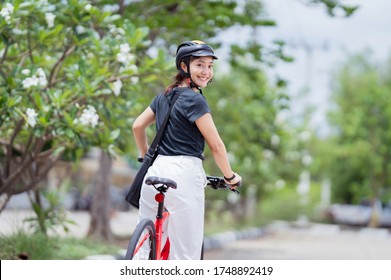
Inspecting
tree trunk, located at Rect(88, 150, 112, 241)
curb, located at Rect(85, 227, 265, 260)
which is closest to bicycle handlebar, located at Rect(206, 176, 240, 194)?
curb, located at Rect(85, 227, 265, 260)

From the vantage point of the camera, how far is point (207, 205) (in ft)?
77.8

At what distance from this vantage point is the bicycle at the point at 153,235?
4941 millimetres

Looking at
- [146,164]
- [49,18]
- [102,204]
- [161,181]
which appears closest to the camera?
[161,181]

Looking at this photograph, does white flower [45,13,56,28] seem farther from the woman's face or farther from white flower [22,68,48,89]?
the woman's face

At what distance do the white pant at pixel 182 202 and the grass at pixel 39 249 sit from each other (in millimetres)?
3712

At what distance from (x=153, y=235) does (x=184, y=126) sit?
67 centimetres

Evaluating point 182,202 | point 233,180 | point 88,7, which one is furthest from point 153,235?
point 88,7

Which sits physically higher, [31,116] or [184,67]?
[184,67]

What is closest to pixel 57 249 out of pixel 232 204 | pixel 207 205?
pixel 207 205

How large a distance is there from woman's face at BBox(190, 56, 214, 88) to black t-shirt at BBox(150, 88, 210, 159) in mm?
107

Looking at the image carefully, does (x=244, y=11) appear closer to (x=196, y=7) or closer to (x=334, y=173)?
(x=196, y=7)

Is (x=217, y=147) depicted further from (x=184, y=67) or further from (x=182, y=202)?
(x=184, y=67)

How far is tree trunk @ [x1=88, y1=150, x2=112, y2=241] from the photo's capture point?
13812mm

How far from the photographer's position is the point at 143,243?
5090 mm
